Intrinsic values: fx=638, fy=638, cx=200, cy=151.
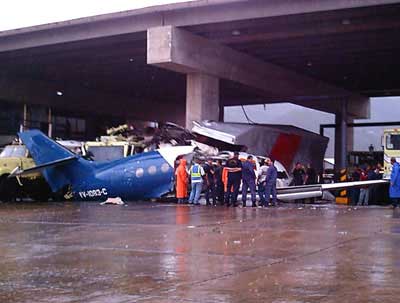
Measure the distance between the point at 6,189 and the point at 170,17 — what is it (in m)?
10.0

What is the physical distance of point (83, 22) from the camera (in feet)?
95.7

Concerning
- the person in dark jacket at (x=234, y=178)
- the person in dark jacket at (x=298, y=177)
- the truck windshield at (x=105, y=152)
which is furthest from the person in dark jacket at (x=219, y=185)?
the truck windshield at (x=105, y=152)

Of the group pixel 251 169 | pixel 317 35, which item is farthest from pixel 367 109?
pixel 251 169

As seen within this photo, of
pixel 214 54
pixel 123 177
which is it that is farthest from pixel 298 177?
pixel 214 54

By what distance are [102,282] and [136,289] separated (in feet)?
2.10

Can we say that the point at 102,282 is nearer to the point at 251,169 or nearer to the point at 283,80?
the point at 251,169

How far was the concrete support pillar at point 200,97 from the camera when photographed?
29.9m

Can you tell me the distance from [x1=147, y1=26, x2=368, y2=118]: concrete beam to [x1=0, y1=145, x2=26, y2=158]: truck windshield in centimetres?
655

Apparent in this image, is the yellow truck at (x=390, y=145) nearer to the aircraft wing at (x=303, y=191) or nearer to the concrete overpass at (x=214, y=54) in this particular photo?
the concrete overpass at (x=214, y=54)

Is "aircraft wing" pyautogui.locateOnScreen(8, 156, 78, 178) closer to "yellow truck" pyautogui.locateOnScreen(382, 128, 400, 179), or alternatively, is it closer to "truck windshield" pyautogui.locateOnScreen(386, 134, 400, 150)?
"yellow truck" pyautogui.locateOnScreen(382, 128, 400, 179)

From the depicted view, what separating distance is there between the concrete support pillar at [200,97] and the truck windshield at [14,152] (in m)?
7.68

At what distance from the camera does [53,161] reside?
81.5ft

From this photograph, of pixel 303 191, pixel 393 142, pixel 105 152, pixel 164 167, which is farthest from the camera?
pixel 393 142

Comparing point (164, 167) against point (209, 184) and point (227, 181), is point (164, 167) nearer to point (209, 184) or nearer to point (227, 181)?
point (209, 184)
